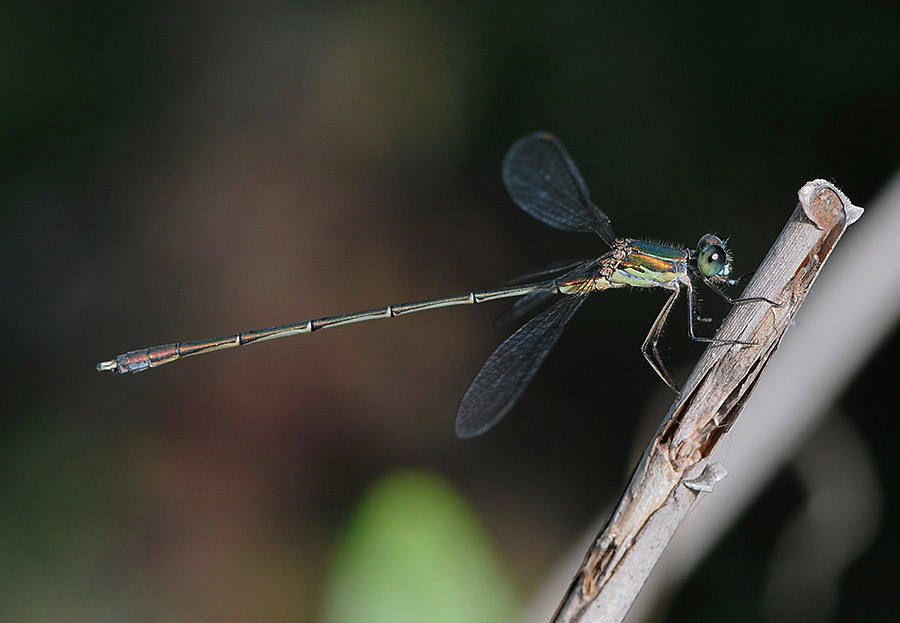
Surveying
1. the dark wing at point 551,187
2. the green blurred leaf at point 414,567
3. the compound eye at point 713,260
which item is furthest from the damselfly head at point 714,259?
the green blurred leaf at point 414,567

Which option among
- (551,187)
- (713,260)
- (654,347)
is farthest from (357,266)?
(713,260)

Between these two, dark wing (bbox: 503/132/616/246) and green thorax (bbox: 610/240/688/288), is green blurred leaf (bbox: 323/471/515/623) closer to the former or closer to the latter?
green thorax (bbox: 610/240/688/288)

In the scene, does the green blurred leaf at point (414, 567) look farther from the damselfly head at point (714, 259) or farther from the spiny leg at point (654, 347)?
the damselfly head at point (714, 259)

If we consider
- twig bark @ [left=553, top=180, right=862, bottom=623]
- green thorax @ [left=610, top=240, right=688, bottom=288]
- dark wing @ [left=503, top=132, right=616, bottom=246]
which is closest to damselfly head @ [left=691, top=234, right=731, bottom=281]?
green thorax @ [left=610, top=240, right=688, bottom=288]

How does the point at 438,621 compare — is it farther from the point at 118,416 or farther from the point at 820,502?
the point at 118,416

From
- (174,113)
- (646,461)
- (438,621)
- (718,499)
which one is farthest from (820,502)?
(174,113)

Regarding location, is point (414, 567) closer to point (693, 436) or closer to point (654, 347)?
point (654, 347)

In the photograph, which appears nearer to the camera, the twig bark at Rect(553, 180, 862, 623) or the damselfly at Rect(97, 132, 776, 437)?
the twig bark at Rect(553, 180, 862, 623)
